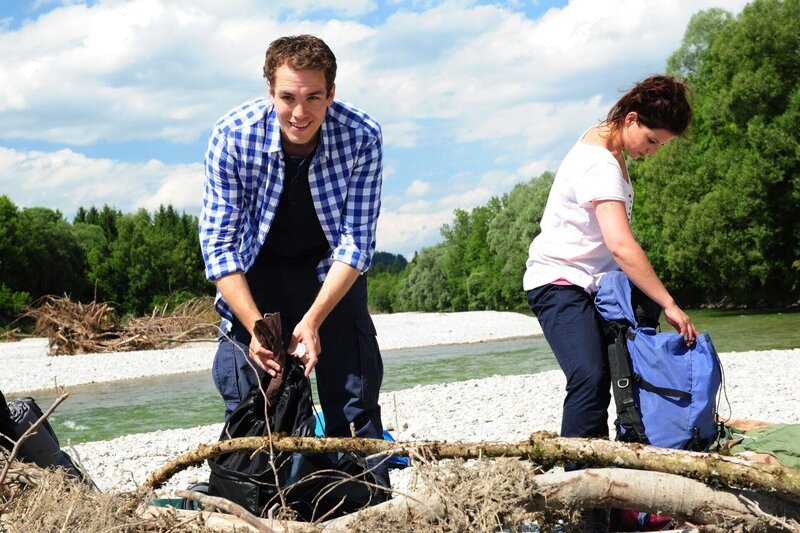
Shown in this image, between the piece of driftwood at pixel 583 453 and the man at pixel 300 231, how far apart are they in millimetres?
365

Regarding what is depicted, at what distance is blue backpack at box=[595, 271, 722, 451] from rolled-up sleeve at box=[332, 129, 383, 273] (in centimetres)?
111

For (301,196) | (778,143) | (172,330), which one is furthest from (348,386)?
(778,143)

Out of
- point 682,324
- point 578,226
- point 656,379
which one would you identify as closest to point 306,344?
point 578,226

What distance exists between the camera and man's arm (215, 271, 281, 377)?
149 inches

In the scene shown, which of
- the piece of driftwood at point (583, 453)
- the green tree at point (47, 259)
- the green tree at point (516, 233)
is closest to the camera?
the piece of driftwood at point (583, 453)

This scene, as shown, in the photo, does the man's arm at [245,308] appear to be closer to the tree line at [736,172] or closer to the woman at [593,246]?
the woman at [593,246]

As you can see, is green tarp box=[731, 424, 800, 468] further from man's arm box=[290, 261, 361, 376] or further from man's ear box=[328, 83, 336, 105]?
man's ear box=[328, 83, 336, 105]

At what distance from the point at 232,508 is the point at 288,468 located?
0.57 m

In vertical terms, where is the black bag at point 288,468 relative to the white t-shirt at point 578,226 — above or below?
below

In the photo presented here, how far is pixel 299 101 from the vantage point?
3744 mm

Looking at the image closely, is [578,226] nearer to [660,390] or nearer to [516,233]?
[660,390]

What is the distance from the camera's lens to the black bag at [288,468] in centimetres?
366

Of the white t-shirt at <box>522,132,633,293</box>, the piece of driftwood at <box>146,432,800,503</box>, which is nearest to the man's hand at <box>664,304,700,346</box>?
the white t-shirt at <box>522,132,633,293</box>

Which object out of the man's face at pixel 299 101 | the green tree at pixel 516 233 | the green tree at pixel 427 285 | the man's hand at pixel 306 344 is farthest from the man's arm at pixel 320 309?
the green tree at pixel 427 285
